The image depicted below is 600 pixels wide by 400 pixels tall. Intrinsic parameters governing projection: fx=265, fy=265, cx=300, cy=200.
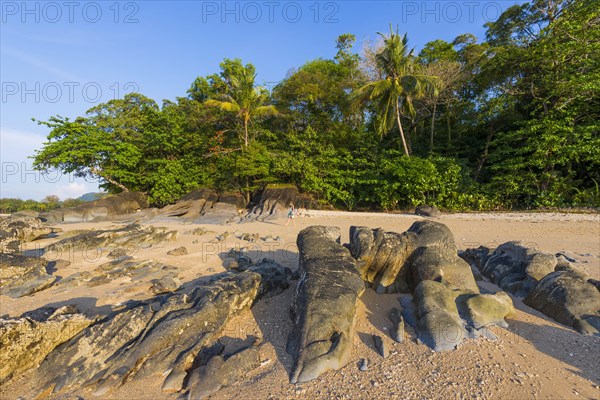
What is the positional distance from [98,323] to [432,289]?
5457 millimetres

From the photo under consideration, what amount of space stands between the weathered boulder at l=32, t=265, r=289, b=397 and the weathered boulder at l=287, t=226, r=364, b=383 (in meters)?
1.34

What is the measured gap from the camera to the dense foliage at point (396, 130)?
1376cm

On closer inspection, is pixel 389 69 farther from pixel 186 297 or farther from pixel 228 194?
pixel 186 297

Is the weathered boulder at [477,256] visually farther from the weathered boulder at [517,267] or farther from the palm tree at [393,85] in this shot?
the palm tree at [393,85]

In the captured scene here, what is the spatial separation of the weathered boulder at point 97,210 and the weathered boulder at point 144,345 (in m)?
16.9

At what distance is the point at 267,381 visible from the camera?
10.5 ft

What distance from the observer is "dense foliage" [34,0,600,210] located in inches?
542

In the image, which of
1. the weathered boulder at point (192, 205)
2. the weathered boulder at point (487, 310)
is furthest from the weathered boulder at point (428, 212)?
the weathered boulder at point (192, 205)

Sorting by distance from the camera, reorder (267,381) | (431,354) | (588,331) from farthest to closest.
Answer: (588,331) < (431,354) < (267,381)

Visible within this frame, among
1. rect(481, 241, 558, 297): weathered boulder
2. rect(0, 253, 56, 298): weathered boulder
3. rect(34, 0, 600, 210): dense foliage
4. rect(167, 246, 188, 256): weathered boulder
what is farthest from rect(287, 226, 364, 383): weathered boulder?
rect(34, 0, 600, 210): dense foliage

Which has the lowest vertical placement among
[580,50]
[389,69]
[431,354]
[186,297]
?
[431,354]

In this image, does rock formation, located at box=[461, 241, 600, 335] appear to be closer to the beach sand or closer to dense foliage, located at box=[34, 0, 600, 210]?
the beach sand

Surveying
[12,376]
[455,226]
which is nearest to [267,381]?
[12,376]

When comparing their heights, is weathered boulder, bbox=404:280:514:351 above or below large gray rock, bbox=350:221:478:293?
below
